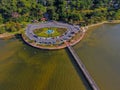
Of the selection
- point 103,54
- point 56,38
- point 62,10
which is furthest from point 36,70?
point 62,10

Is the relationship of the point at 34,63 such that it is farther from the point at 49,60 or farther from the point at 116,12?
the point at 116,12

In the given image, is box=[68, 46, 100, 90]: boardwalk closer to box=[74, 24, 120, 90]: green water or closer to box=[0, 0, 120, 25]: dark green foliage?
box=[74, 24, 120, 90]: green water

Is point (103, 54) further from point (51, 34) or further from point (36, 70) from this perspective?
point (36, 70)

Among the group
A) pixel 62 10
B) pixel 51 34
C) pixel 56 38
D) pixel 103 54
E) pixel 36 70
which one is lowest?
pixel 36 70

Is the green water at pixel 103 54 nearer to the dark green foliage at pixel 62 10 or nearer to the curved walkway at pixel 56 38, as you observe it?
the curved walkway at pixel 56 38

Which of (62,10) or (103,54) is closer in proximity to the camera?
(103,54)

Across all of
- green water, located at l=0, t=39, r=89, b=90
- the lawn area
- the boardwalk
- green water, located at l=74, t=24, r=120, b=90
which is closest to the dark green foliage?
green water, located at l=74, t=24, r=120, b=90

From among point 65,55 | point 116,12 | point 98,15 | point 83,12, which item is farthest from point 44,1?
point 65,55

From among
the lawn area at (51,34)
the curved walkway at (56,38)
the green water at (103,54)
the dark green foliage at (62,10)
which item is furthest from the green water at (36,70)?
the dark green foliage at (62,10)
